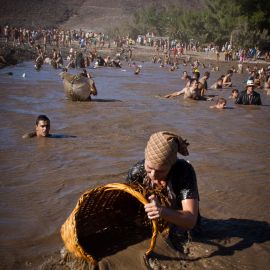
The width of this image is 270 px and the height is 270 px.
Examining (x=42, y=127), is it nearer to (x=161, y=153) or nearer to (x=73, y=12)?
(x=161, y=153)

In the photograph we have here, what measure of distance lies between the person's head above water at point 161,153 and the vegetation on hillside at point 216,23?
33.1 meters

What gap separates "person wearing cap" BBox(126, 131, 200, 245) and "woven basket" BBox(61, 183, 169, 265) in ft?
0.58

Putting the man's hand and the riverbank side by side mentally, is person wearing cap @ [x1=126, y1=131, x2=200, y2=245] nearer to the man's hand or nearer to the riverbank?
the man's hand

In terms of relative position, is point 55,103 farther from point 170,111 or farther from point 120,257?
point 120,257

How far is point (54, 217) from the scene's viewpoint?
13.7 feet

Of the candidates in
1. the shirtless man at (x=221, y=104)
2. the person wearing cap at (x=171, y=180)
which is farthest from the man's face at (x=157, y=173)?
the shirtless man at (x=221, y=104)

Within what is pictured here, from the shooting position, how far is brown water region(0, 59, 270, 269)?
3.55 metres

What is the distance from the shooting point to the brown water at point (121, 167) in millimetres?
3553

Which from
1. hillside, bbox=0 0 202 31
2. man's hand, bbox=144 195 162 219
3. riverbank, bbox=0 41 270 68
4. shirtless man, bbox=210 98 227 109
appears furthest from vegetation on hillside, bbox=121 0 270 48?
man's hand, bbox=144 195 162 219

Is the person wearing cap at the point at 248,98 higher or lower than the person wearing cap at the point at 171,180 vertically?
lower

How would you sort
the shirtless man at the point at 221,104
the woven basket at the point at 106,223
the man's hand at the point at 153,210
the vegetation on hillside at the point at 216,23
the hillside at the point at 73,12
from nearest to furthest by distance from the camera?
the man's hand at the point at 153,210
the woven basket at the point at 106,223
the shirtless man at the point at 221,104
the vegetation on hillside at the point at 216,23
the hillside at the point at 73,12

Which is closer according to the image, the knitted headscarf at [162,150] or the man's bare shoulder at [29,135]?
the knitted headscarf at [162,150]

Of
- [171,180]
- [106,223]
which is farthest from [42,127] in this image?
[171,180]

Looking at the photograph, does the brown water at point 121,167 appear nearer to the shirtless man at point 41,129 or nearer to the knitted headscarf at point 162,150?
the shirtless man at point 41,129
